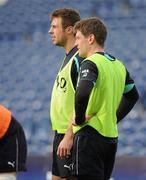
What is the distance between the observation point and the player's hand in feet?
11.2

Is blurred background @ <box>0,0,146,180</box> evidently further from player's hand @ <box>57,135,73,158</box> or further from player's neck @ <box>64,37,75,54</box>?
player's hand @ <box>57,135,73,158</box>

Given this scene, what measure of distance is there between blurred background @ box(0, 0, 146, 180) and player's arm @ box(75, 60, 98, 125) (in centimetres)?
475

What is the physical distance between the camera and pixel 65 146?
11.2ft

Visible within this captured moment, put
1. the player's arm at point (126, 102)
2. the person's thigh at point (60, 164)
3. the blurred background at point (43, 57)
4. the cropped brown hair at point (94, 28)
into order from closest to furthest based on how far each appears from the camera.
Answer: the cropped brown hair at point (94, 28) < the person's thigh at point (60, 164) < the player's arm at point (126, 102) < the blurred background at point (43, 57)

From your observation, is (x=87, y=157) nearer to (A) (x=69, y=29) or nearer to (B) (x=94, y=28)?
(B) (x=94, y=28)

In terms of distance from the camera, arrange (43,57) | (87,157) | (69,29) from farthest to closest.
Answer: (43,57), (69,29), (87,157)

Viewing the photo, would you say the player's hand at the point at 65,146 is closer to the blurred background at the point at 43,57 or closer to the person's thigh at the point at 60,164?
the person's thigh at the point at 60,164

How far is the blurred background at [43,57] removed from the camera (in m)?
8.45

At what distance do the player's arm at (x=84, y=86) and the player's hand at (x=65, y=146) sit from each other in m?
0.21

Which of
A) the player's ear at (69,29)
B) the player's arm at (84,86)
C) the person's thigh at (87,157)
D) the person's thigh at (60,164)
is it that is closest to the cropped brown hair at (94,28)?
the player's arm at (84,86)

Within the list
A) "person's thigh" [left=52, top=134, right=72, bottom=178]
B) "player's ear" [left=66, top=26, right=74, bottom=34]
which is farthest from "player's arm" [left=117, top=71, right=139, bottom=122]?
"player's ear" [left=66, top=26, right=74, bottom=34]

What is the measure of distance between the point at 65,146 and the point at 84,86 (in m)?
0.42

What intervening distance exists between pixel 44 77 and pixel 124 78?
20.1 feet

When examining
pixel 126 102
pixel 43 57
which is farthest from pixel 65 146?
pixel 43 57
